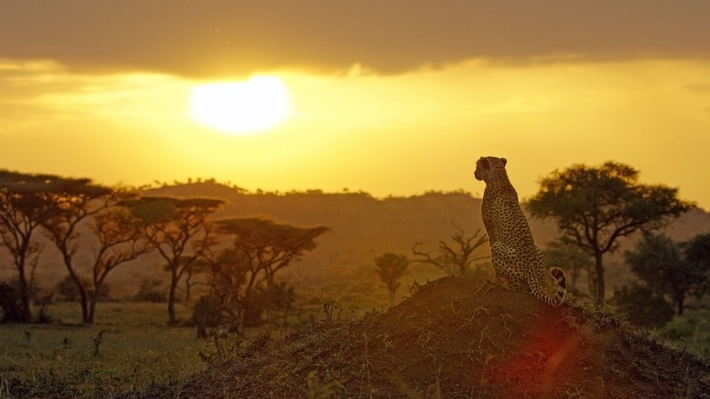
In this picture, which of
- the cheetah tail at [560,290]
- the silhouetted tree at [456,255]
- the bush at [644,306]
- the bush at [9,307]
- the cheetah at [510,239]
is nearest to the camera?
the cheetah tail at [560,290]

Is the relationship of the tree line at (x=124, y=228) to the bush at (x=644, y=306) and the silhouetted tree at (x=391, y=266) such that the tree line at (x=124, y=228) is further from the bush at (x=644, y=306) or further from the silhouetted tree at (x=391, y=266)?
the bush at (x=644, y=306)

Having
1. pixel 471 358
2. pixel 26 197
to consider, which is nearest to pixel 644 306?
pixel 26 197

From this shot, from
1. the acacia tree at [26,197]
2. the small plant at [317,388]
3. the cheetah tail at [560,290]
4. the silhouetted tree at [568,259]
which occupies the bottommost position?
the small plant at [317,388]

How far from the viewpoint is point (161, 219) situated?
33656mm

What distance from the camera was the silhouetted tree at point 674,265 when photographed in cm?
3575

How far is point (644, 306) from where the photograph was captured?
27016mm

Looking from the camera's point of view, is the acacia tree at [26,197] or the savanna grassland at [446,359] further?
the acacia tree at [26,197]

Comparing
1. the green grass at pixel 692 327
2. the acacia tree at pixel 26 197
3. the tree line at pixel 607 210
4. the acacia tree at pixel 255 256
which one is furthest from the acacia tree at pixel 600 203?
the acacia tree at pixel 26 197

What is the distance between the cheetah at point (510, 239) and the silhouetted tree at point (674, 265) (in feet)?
90.4

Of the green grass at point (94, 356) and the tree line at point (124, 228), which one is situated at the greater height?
the tree line at point (124, 228)

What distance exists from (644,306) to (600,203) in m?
4.26

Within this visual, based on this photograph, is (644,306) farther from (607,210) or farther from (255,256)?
(255,256)

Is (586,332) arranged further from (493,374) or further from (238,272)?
(238,272)

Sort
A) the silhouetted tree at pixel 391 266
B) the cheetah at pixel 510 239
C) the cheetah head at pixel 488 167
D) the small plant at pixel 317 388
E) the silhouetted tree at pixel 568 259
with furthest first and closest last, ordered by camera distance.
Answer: the silhouetted tree at pixel 568 259 → the silhouetted tree at pixel 391 266 → the cheetah head at pixel 488 167 → the cheetah at pixel 510 239 → the small plant at pixel 317 388
